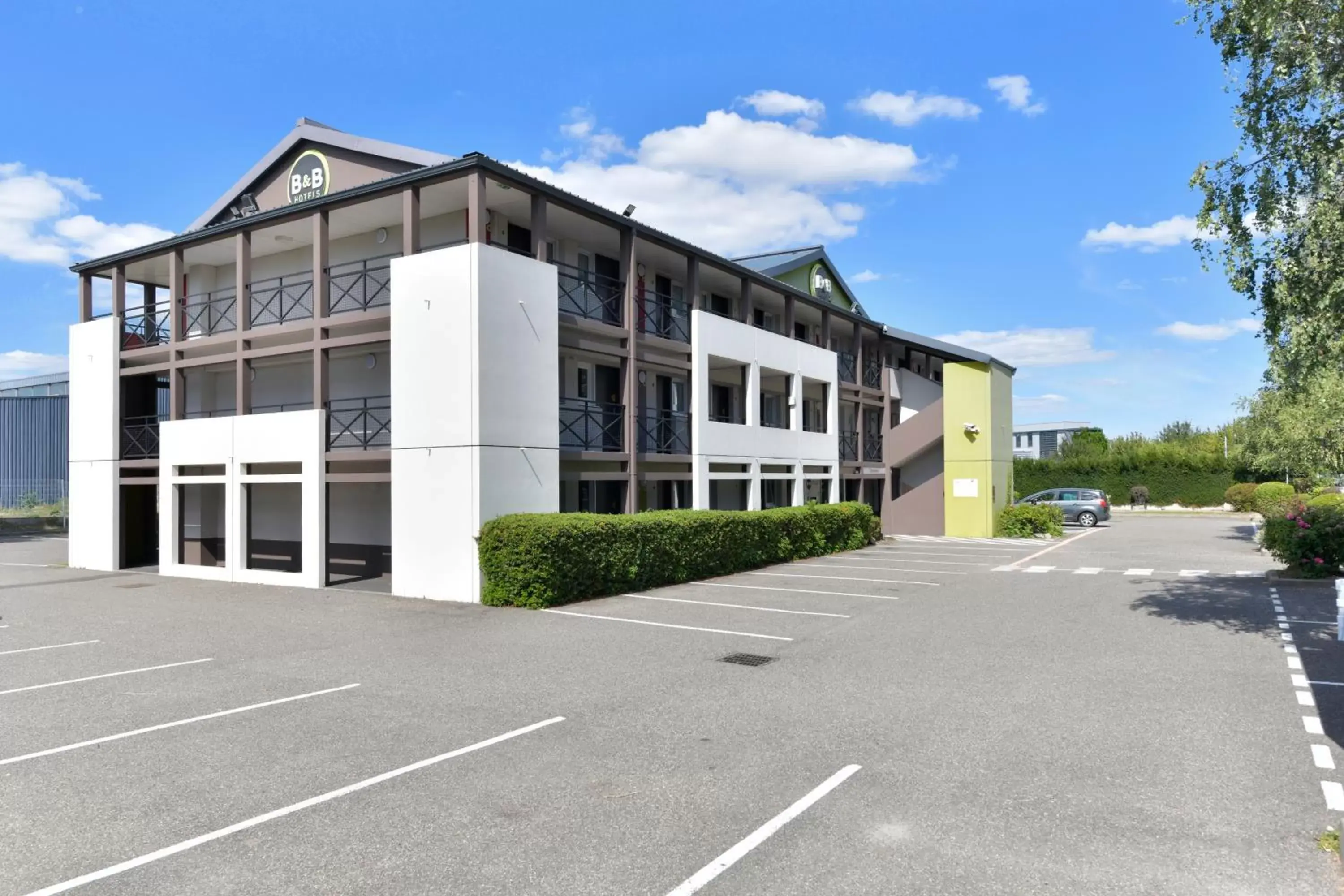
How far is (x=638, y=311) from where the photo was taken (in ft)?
64.6

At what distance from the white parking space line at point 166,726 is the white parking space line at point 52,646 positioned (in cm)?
440

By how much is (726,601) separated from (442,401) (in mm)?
5487

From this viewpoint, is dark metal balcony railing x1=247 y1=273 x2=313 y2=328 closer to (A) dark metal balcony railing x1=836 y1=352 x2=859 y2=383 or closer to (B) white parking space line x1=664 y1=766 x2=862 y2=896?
(B) white parking space line x1=664 y1=766 x2=862 y2=896

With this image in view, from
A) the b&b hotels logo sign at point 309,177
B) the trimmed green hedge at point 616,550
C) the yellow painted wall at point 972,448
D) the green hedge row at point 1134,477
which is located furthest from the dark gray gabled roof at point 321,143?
the green hedge row at point 1134,477

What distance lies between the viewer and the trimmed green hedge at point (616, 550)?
1284 centimetres

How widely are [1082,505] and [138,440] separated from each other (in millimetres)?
32760

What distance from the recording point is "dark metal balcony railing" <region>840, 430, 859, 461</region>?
27.6 meters

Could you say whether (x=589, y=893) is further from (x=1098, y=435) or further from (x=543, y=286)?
(x=1098, y=435)

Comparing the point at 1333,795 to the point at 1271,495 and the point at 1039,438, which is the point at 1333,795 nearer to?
the point at 1271,495

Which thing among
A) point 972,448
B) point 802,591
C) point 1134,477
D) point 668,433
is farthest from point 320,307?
point 1134,477

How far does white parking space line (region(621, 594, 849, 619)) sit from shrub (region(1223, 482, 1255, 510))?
119 feet

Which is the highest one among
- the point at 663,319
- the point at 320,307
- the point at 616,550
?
the point at 663,319

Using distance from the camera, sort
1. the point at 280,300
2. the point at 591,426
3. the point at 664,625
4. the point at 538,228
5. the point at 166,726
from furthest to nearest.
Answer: the point at 280,300 < the point at 591,426 < the point at 538,228 < the point at 664,625 < the point at 166,726

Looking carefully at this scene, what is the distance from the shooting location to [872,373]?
30.2 meters
